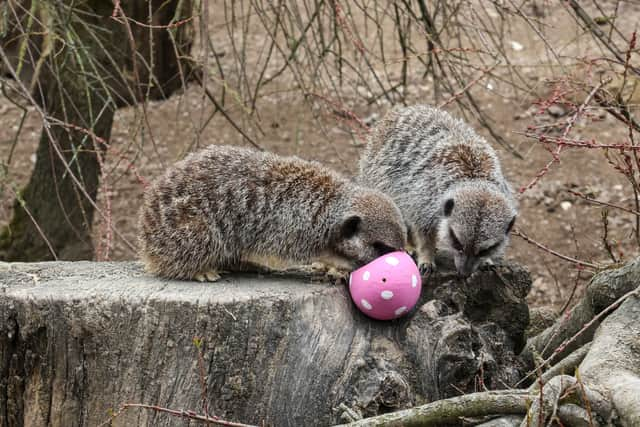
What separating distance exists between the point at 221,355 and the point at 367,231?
3.53 ft

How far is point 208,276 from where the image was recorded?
A: 414 centimetres

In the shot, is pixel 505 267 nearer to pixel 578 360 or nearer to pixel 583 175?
pixel 578 360

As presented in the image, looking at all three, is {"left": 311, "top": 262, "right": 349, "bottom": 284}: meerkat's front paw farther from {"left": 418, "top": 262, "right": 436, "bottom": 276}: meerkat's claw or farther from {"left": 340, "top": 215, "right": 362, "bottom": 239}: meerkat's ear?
{"left": 418, "top": 262, "right": 436, "bottom": 276}: meerkat's claw

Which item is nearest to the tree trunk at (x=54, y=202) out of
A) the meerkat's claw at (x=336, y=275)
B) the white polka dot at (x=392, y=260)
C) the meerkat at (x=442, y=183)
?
the meerkat at (x=442, y=183)

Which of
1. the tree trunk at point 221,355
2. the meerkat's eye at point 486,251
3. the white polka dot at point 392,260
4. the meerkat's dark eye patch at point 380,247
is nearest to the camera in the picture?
the tree trunk at point 221,355

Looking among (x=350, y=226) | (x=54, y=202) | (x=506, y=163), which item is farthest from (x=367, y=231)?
(x=506, y=163)

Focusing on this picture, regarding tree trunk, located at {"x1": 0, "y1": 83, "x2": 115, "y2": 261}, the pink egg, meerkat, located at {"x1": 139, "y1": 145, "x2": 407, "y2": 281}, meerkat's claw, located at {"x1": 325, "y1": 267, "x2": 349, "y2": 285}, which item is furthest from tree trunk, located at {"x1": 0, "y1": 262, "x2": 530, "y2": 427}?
tree trunk, located at {"x1": 0, "y1": 83, "x2": 115, "y2": 261}

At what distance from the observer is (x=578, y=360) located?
12.5ft

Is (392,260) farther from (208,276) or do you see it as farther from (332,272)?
(208,276)

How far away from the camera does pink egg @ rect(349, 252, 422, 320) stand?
3.75 m

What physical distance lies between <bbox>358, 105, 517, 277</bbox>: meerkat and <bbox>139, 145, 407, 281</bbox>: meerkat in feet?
1.87

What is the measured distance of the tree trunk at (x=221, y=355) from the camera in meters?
3.61

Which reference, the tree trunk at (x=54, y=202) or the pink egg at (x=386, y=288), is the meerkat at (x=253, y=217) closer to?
the pink egg at (x=386, y=288)

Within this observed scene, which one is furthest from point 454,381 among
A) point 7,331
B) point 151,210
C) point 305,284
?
point 7,331
